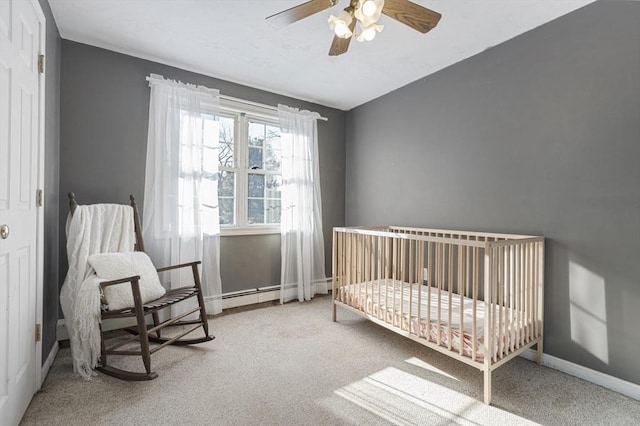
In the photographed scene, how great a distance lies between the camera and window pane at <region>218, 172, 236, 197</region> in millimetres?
3109

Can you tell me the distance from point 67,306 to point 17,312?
0.65m

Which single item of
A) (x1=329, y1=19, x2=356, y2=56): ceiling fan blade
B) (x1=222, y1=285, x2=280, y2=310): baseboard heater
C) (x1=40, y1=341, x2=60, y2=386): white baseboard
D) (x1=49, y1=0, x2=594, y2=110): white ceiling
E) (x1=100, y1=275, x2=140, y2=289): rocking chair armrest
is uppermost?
(x1=49, y1=0, x2=594, y2=110): white ceiling

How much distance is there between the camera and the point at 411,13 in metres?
1.48

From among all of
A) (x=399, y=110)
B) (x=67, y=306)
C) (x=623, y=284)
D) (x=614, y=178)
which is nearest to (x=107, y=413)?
(x=67, y=306)

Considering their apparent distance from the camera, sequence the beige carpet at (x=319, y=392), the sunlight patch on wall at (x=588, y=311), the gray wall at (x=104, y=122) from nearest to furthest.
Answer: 1. the beige carpet at (x=319, y=392)
2. the sunlight patch on wall at (x=588, y=311)
3. the gray wall at (x=104, y=122)

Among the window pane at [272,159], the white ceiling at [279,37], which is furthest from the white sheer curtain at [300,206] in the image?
the white ceiling at [279,37]

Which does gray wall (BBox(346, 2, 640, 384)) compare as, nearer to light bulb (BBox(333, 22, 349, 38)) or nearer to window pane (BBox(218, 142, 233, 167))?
light bulb (BBox(333, 22, 349, 38))

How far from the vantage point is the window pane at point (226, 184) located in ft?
10.2

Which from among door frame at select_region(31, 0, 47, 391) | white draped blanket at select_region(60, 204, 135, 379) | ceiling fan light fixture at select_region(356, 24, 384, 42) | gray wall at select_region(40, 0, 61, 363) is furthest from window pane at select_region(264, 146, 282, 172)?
ceiling fan light fixture at select_region(356, 24, 384, 42)

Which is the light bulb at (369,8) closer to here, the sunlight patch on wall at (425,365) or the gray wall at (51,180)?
the gray wall at (51,180)

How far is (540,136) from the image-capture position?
82.6 inches

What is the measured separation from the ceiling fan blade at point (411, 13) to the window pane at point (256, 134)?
207cm

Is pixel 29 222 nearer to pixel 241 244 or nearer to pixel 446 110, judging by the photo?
pixel 241 244

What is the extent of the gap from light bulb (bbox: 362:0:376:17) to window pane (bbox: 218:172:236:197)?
2.17 m
